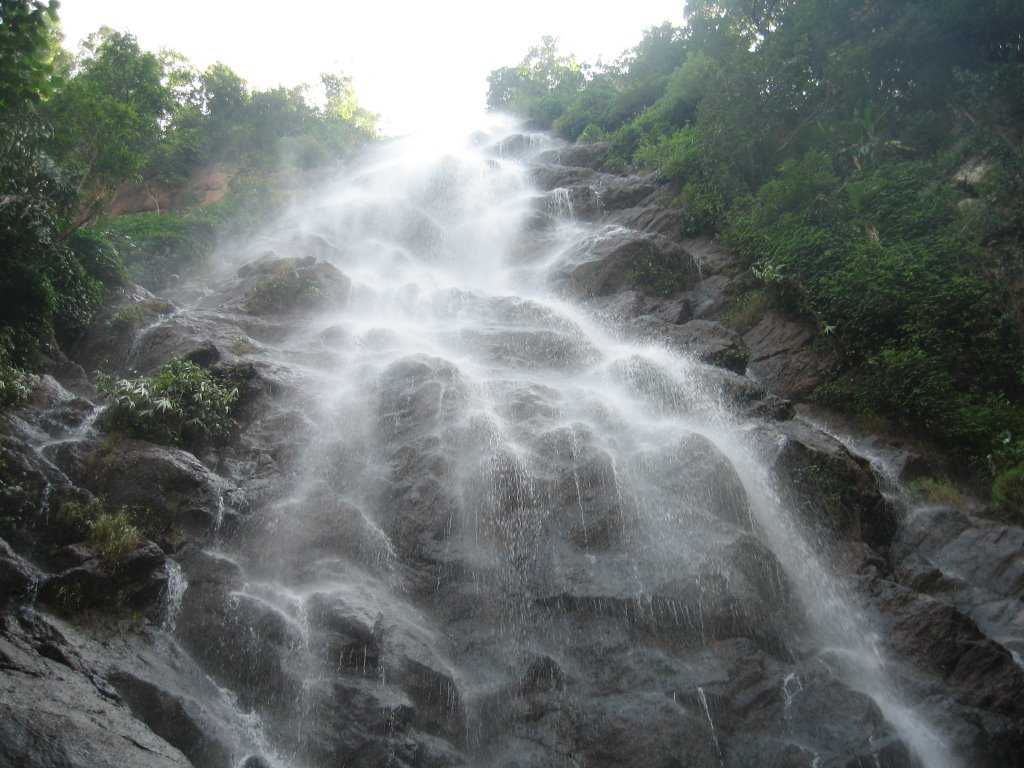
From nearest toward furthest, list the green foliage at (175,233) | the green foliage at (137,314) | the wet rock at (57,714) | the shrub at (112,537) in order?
the wet rock at (57,714), the shrub at (112,537), the green foliage at (137,314), the green foliage at (175,233)

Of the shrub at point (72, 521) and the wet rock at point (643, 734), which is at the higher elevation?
the shrub at point (72, 521)

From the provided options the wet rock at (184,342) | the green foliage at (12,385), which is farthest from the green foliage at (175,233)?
the green foliage at (12,385)

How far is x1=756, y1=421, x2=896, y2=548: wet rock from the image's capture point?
33.3ft

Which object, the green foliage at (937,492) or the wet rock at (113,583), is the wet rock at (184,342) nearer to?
the wet rock at (113,583)

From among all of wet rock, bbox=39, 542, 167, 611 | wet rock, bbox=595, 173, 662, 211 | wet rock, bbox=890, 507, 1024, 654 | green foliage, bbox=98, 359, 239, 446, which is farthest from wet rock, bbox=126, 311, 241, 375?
wet rock, bbox=595, 173, 662, 211

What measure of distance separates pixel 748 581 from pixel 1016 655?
3162 millimetres

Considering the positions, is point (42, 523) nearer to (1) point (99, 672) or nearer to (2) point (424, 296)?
(1) point (99, 672)

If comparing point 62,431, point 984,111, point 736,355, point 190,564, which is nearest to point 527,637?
point 190,564

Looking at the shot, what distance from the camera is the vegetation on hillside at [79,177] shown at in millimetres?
9492

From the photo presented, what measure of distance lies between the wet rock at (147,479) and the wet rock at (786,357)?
10314mm

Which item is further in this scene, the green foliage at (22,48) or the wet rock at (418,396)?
the wet rock at (418,396)

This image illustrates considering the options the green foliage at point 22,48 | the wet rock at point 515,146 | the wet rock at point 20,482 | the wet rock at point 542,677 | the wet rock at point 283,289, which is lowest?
the wet rock at point 542,677

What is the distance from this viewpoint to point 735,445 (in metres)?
11.3

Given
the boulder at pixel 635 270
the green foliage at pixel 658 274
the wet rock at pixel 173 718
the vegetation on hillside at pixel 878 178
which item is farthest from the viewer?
the boulder at pixel 635 270
